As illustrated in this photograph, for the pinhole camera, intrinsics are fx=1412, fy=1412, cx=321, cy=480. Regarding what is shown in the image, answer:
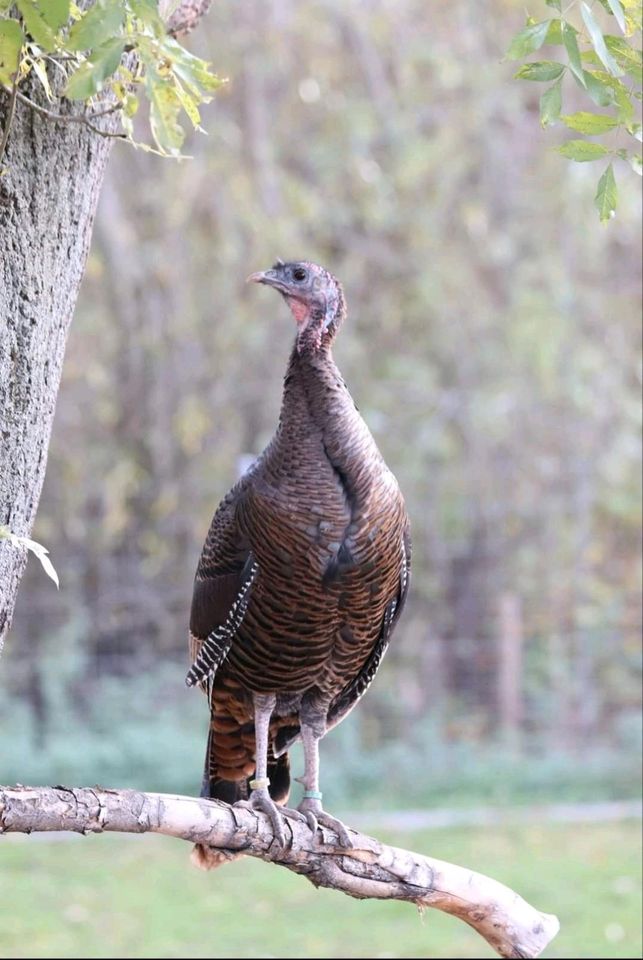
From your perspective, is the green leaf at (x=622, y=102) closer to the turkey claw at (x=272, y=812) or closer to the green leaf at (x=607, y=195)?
the green leaf at (x=607, y=195)

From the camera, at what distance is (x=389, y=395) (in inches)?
426

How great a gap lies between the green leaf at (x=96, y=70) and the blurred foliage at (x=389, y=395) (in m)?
7.68

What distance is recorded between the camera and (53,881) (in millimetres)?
8633

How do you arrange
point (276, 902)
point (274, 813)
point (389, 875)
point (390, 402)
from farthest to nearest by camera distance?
point (390, 402), point (276, 902), point (274, 813), point (389, 875)

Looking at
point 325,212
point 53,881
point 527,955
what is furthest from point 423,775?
point 527,955

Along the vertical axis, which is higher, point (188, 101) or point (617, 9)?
point (617, 9)

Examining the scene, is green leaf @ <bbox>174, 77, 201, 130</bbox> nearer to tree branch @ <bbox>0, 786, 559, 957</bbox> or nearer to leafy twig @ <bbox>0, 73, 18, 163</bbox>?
leafy twig @ <bbox>0, 73, 18, 163</bbox>

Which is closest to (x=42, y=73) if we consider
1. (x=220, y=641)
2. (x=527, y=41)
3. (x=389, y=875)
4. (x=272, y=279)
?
(x=527, y=41)

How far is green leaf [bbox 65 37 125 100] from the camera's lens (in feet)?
7.69

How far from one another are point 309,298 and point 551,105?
135cm

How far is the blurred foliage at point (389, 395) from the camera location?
10336 millimetres

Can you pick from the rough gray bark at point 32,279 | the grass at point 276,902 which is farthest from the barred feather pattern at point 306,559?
the grass at point 276,902

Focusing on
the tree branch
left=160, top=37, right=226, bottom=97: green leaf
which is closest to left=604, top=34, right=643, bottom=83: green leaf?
left=160, top=37, right=226, bottom=97: green leaf

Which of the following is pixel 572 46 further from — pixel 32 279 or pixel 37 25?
pixel 32 279
